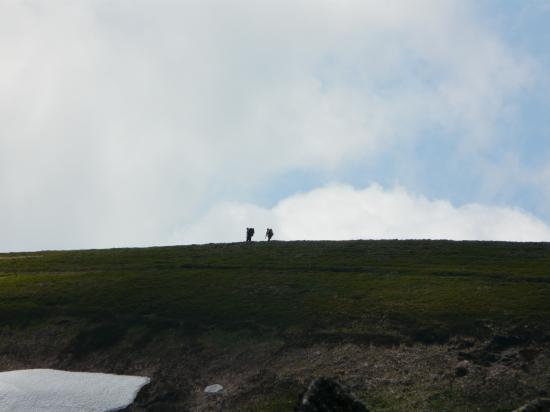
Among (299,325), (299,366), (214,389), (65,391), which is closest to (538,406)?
(299,366)

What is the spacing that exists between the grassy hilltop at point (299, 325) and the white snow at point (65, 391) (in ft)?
5.79

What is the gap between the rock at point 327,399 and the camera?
24.3 m

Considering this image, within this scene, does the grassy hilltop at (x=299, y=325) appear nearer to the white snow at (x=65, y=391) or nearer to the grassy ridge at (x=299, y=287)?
the grassy ridge at (x=299, y=287)

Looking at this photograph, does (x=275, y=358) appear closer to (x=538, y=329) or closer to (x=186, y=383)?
(x=186, y=383)

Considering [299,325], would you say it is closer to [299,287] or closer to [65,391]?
[299,287]

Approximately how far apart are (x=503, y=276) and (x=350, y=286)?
15.7m

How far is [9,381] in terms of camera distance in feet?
186

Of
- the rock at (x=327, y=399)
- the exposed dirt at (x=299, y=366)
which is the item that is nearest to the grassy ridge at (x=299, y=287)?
the exposed dirt at (x=299, y=366)

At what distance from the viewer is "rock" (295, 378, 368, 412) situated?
24.3 m

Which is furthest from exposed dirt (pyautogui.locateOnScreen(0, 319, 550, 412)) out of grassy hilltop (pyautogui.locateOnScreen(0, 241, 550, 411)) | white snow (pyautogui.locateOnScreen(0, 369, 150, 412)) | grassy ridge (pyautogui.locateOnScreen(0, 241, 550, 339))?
grassy ridge (pyautogui.locateOnScreen(0, 241, 550, 339))

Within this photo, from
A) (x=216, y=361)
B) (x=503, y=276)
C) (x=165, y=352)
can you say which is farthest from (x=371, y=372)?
(x=503, y=276)

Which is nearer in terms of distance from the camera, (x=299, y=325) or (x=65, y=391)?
(x=65, y=391)

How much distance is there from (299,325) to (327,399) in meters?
40.4

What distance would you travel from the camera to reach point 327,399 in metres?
24.6
